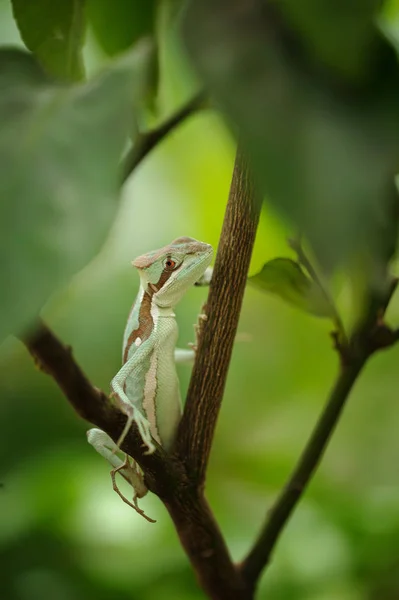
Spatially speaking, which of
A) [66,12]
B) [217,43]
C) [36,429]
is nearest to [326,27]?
[217,43]

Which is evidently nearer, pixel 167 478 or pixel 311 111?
pixel 311 111

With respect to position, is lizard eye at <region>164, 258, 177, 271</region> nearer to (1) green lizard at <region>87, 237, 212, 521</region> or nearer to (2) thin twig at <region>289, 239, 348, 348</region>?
(1) green lizard at <region>87, 237, 212, 521</region>

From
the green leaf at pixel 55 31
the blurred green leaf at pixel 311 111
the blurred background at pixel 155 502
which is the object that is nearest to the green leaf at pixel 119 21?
the green leaf at pixel 55 31

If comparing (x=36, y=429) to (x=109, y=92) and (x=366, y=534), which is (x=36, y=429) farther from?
(x=109, y=92)

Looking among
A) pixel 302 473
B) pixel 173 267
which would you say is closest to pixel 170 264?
pixel 173 267

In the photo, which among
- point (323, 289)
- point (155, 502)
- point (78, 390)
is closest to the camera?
point (78, 390)

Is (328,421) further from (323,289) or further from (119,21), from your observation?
(119,21)
